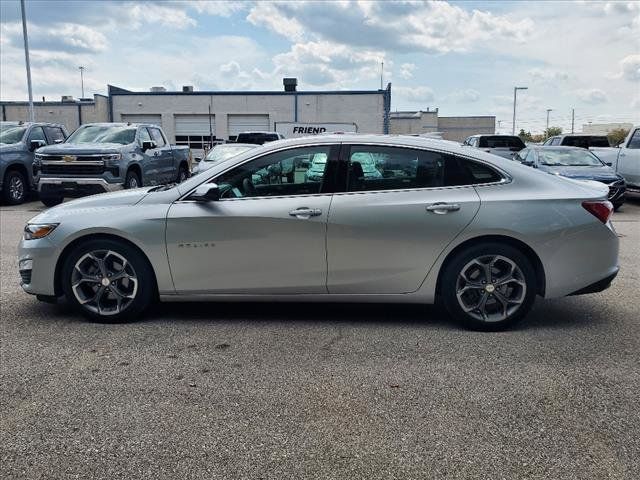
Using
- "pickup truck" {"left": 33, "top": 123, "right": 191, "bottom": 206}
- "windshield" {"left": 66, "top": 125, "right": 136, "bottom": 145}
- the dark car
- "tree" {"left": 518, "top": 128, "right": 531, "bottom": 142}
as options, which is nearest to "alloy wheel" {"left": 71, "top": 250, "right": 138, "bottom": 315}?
"pickup truck" {"left": 33, "top": 123, "right": 191, "bottom": 206}

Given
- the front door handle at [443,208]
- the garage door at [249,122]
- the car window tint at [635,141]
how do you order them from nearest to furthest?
1. the front door handle at [443,208]
2. the car window tint at [635,141]
3. the garage door at [249,122]

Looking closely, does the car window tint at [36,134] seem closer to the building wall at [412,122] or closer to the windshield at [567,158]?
the windshield at [567,158]

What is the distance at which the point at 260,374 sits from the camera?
3.98 m

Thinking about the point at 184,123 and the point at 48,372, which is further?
the point at 184,123

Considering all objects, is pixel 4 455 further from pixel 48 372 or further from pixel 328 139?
pixel 328 139

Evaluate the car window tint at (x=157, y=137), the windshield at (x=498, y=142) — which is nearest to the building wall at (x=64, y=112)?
the windshield at (x=498, y=142)

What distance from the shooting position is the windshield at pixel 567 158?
14.9 meters

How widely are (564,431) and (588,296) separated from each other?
124 inches

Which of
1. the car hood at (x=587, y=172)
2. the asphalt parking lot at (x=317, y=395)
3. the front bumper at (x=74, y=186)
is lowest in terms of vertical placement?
the asphalt parking lot at (x=317, y=395)

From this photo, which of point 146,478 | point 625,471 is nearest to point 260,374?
point 146,478

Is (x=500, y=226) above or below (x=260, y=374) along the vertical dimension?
above

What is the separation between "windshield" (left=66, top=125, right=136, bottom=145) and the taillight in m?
11.5

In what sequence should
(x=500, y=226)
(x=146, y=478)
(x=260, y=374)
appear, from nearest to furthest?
(x=146, y=478) < (x=260, y=374) < (x=500, y=226)

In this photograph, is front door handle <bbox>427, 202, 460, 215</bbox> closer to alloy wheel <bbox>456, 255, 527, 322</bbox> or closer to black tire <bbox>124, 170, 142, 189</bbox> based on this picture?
alloy wheel <bbox>456, 255, 527, 322</bbox>
